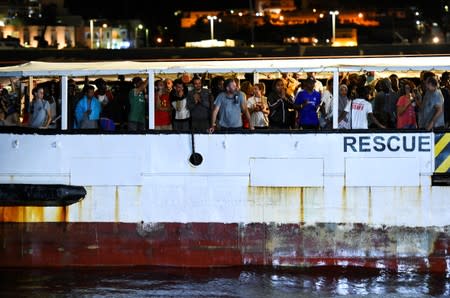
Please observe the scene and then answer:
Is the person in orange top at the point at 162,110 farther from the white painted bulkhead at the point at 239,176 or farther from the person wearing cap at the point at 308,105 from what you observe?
the person wearing cap at the point at 308,105

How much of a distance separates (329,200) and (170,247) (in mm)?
2377

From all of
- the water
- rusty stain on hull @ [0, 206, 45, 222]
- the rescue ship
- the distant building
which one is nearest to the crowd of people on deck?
the rescue ship

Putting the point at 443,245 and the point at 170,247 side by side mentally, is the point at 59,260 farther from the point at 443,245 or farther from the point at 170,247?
the point at 443,245

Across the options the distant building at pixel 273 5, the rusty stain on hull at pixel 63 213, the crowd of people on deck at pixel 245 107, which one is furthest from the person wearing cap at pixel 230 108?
the distant building at pixel 273 5

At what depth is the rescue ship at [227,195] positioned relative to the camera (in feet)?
37.8

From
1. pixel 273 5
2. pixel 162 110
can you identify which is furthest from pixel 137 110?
pixel 273 5

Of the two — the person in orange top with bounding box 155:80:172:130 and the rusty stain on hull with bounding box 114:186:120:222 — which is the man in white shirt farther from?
the rusty stain on hull with bounding box 114:186:120:222

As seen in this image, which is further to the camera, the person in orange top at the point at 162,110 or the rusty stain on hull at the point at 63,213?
the person in orange top at the point at 162,110

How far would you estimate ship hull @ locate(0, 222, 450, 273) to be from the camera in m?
11.6

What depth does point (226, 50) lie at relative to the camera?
2439 centimetres

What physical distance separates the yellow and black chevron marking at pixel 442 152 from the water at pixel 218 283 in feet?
5.00

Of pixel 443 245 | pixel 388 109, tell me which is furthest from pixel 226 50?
pixel 443 245

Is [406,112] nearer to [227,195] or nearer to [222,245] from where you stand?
[227,195]

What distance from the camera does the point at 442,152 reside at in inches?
451
